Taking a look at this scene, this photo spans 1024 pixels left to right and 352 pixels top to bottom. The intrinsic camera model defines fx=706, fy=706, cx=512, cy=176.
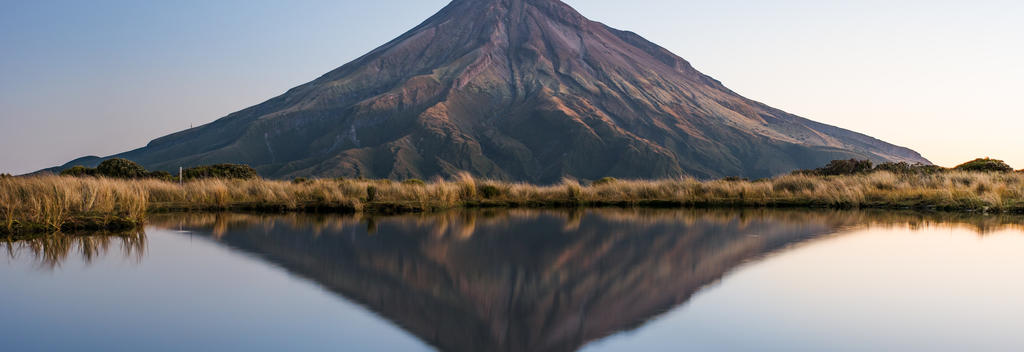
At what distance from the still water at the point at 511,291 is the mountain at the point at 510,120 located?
317 feet

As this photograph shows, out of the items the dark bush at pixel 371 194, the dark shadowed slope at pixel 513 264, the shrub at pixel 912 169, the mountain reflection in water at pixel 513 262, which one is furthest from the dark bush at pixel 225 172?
the shrub at pixel 912 169

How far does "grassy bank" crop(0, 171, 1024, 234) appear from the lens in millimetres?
13125

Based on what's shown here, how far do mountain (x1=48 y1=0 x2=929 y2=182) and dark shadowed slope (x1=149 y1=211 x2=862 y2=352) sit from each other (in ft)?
309

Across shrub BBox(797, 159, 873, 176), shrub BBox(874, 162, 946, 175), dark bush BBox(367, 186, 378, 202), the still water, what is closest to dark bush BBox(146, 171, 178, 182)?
dark bush BBox(367, 186, 378, 202)

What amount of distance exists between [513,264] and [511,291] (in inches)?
57.5

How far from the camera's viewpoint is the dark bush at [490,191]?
19.0 meters

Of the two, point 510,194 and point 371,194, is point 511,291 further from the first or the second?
point 510,194

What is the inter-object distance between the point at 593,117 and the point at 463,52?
3596 cm

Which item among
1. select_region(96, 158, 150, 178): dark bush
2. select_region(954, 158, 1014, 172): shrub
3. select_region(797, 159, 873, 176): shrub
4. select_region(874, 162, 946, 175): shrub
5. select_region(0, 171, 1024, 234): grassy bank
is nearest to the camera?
select_region(0, 171, 1024, 234): grassy bank

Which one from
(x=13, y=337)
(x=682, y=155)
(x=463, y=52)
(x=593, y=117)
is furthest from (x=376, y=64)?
(x=13, y=337)

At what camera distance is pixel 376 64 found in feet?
520

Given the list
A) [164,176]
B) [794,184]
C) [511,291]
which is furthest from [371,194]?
[164,176]

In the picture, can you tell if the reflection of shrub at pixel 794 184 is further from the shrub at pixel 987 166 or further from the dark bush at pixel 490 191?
the shrub at pixel 987 166

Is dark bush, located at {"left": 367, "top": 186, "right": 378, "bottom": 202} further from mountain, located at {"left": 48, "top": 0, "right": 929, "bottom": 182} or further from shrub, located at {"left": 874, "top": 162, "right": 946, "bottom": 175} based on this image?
mountain, located at {"left": 48, "top": 0, "right": 929, "bottom": 182}
